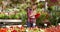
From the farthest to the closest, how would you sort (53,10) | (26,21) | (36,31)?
(53,10)
(26,21)
(36,31)

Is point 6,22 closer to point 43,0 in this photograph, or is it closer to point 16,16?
point 16,16

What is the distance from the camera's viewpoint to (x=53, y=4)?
7422 millimetres

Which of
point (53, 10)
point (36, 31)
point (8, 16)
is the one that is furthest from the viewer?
point (53, 10)

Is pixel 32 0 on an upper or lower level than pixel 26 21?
upper

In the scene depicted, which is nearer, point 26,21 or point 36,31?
point 36,31

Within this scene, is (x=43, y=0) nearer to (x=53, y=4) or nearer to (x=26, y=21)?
(x=53, y=4)

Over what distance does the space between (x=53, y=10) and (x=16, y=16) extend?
1213 millimetres

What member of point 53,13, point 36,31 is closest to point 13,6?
point 53,13

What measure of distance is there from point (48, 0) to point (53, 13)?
0.70m

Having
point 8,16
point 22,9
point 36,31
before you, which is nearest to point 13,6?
point 22,9

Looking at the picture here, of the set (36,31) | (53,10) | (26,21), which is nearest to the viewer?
(36,31)

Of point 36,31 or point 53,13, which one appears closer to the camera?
point 36,31

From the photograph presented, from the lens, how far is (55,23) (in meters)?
6.39

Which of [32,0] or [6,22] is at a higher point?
Result: [32,0]
